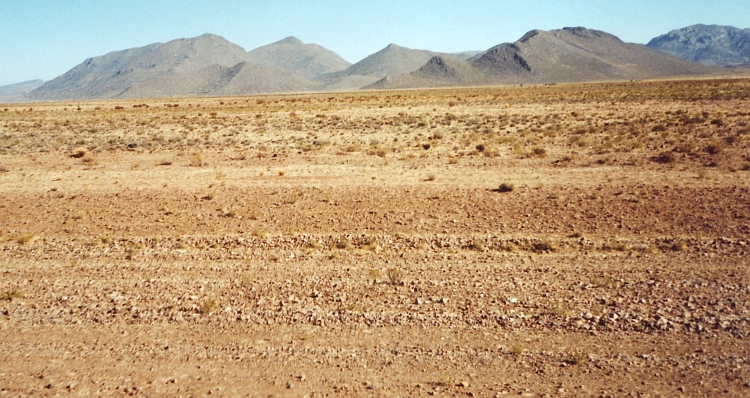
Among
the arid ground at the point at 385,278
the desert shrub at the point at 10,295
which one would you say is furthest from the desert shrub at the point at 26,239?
the desert shrub at the point at 10,295

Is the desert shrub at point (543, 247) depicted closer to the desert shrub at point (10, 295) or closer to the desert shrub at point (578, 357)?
the desert shrub at point (578, 357)

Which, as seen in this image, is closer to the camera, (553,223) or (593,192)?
(553,223)

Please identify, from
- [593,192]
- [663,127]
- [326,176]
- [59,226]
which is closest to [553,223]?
[593,192]

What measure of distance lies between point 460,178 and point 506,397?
1100 cm

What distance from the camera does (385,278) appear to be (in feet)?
27.4

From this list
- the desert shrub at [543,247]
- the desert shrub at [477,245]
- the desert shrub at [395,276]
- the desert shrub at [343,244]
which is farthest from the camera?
the desert shrub at [343,244]

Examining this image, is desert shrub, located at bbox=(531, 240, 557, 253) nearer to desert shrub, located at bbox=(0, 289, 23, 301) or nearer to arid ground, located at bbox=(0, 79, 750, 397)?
arid ground, located at bbox=(0, 79, 750, 397)

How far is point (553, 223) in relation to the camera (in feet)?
36.7

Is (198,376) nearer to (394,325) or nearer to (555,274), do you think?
(394,325)

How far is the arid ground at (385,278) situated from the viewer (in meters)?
5.72

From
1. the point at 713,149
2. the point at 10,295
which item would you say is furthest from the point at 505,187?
the point at 10,295

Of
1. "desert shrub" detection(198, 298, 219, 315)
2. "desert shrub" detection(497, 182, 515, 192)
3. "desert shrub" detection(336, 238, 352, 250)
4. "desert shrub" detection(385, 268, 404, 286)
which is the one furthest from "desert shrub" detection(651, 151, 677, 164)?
"desert shrub" detection(198, 298, 219, 315)

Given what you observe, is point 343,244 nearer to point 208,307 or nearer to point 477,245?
point 477,245

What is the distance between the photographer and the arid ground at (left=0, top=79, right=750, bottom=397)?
5.72 meters
